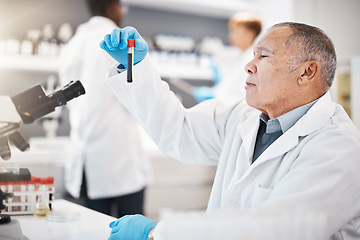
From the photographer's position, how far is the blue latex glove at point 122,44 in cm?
128

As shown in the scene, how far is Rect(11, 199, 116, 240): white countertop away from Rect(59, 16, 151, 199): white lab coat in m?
0.97

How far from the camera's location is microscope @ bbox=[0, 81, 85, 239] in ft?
3.45

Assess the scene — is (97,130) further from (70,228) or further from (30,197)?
(70,228)

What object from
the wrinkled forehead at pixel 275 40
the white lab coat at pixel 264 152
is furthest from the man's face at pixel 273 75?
the white lab coat at pixel 264 152

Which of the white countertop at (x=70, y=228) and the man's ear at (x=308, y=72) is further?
the man's ear at (x=308, y=72)

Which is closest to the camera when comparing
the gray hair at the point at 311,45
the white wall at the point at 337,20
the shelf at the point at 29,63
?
the gray hair at the point at 311,45

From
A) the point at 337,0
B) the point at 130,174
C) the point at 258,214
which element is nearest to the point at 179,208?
the point at 130,174

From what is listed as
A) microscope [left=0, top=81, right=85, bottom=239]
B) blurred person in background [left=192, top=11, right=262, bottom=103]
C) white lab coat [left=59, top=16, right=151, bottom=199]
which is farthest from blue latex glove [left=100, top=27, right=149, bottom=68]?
blurred person in background [left=192, top=11, right=262, bottom=103]

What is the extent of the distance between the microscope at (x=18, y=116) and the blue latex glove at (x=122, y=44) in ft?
0.72

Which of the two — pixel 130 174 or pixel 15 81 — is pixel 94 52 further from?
pixel 15 81

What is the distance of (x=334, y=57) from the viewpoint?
128cm

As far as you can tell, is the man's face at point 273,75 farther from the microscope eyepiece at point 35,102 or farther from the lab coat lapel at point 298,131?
the microscope eyepiece at point 35,102

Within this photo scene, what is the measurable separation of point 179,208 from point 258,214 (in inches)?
115

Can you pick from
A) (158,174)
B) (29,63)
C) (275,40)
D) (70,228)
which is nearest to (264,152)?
(275,40)
